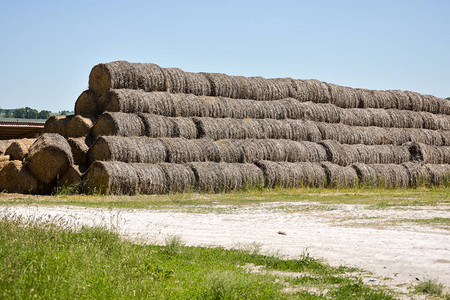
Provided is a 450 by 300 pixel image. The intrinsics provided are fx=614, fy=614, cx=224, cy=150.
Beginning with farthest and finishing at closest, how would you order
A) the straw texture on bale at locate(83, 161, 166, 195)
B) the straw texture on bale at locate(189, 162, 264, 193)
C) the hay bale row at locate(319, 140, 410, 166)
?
the hay bale row at locate(319, 140, 410, 166), the straw texture on bale at locate(189, 162, 264, 193), the straw texture on bale at locate(83, 161, 166, 195)

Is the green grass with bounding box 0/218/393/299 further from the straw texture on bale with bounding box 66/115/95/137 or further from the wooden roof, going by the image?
the wooden roof

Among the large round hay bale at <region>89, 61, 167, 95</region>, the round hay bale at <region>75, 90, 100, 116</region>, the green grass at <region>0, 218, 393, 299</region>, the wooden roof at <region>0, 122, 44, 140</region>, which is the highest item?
the large round hay bale at <region>89, 61, 167, 95</region>

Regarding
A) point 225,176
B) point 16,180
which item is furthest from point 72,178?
point 225,176

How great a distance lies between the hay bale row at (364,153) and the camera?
99.5ft

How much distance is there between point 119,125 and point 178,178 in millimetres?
3135

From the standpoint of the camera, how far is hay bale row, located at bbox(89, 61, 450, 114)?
2627cm

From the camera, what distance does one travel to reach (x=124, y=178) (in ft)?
73.4

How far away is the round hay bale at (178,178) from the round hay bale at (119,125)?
1923mm

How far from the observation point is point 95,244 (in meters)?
10.3

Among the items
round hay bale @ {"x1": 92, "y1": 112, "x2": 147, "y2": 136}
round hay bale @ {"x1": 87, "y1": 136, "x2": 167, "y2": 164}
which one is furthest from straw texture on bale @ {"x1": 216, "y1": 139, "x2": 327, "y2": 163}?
round hay bale @ {"x1": 92, "y1": 112, "x2": 147, "y2": 136}

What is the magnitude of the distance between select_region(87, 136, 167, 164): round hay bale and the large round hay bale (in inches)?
125

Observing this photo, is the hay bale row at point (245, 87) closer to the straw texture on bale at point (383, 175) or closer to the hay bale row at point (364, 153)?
the hay bale row at point (364, 153)

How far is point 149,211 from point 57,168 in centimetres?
663

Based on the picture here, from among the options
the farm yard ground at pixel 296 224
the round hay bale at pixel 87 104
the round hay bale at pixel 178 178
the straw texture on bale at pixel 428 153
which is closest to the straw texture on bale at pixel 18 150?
the farm yard ground at pixel 296 224
